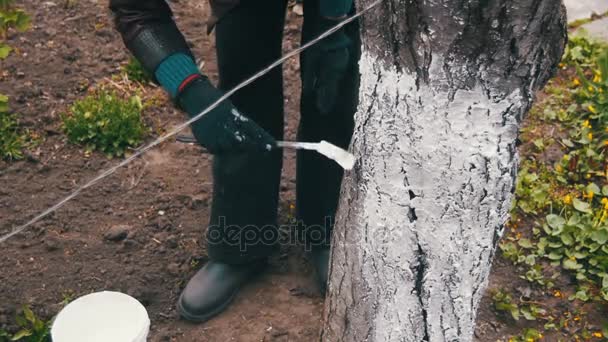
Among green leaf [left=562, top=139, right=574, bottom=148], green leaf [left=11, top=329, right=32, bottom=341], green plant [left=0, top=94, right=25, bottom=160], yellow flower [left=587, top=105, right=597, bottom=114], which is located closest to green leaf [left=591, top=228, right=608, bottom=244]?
green leaf [left=562, top=139, right=574, bottom=148]

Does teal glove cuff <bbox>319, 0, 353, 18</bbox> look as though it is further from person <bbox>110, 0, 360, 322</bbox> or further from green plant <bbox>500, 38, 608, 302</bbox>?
green plant <bbox>500, 38, 608, 302</bbox>

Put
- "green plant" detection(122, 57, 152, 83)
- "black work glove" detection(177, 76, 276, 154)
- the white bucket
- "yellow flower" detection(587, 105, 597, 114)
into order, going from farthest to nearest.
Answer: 1. "green plant" detection(122, 57, 152, 83)
2. "yellow flower" detection(587, 105, 597, 114)
3. the white bucket
4. "black work glove" detection(177, 76, 276, 154)

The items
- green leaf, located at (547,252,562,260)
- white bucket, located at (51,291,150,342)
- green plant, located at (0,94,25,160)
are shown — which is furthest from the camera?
green plant, located at (0,94,25,160)

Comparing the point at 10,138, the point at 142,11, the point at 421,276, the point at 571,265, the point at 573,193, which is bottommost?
the point at 571,265

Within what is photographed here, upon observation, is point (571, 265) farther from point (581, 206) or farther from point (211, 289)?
point (211, 289)

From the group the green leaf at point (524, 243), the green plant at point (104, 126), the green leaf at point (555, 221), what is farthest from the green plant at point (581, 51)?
the green plant at point (104, 126)

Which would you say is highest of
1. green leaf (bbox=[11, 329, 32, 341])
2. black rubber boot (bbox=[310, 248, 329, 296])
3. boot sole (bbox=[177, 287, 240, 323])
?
black rubber boot (bbox=[310, 248, 329, 296])

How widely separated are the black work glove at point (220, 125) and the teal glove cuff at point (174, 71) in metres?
0.02

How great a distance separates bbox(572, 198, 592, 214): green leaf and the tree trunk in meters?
1.20

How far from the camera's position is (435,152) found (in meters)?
1.42

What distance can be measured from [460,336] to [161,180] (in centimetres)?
152

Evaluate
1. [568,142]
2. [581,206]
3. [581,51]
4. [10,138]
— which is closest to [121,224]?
[10,138]

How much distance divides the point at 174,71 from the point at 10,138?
132 cm

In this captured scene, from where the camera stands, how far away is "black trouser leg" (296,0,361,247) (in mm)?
2268
